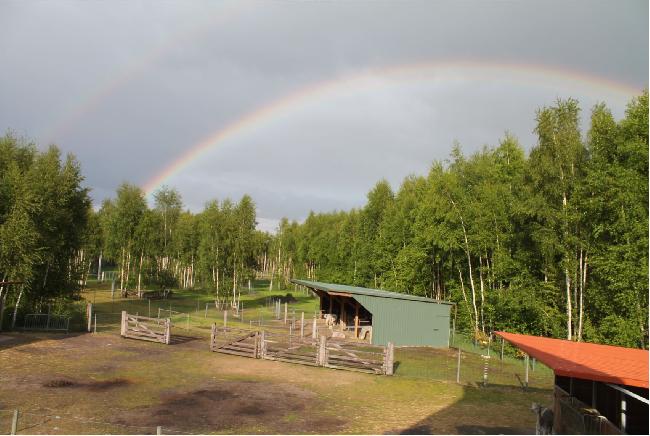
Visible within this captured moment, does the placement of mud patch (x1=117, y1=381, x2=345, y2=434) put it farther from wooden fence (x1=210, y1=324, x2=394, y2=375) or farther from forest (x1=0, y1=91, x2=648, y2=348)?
forest (x1=0, y1=91, x2=648, y2=348)

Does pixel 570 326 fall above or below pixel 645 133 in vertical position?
below

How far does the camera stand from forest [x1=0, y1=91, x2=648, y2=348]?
24.5 meters

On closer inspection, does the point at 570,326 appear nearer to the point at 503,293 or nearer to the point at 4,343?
the point at 503,293

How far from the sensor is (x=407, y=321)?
32969 mm

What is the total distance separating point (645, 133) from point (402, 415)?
20.2 metres

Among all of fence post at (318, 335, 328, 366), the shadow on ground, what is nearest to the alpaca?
the shadow on ground

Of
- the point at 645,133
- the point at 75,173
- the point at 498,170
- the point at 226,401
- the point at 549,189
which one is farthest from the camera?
the point at 498,170

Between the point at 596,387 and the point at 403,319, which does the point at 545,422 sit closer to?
the point at 596,387

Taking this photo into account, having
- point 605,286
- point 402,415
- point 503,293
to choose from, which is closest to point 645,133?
point 605,286

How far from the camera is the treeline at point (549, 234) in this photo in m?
24.0

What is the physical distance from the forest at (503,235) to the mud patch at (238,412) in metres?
17.6

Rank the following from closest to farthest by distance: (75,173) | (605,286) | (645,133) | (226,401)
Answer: (226,401) < (645,133) < (605,286) < (75,173)

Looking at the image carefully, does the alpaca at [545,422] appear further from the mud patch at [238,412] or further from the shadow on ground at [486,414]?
the mud patch at [238,412]

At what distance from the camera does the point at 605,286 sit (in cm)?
2661
